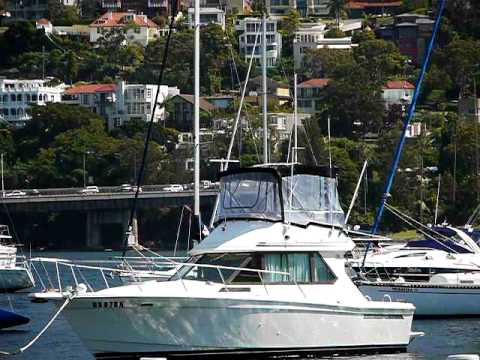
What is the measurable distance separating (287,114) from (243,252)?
15314 centimetres

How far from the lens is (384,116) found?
200 metres

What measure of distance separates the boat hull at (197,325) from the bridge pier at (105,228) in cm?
12499

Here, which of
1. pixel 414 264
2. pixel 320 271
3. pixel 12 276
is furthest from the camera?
pixel 12 276

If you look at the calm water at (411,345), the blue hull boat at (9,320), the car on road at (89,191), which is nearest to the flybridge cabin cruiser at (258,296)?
the calm water at (411,345)

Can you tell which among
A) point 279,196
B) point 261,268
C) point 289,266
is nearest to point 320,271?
point 289,266

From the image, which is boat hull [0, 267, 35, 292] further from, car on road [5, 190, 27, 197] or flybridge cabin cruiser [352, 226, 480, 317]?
car on road [5, 190, 27, 197]

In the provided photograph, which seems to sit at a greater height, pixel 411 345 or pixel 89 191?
pixel 411 345

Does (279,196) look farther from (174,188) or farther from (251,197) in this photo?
(174,188)

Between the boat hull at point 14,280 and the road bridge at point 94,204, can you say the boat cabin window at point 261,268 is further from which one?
the road bridge at point 94,204

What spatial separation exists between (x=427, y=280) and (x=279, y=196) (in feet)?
54.5

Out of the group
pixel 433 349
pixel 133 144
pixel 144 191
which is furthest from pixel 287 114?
pixel 433 349

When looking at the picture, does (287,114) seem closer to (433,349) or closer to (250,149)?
(250,149)

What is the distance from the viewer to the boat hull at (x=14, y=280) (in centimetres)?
8431

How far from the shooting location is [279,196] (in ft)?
160
